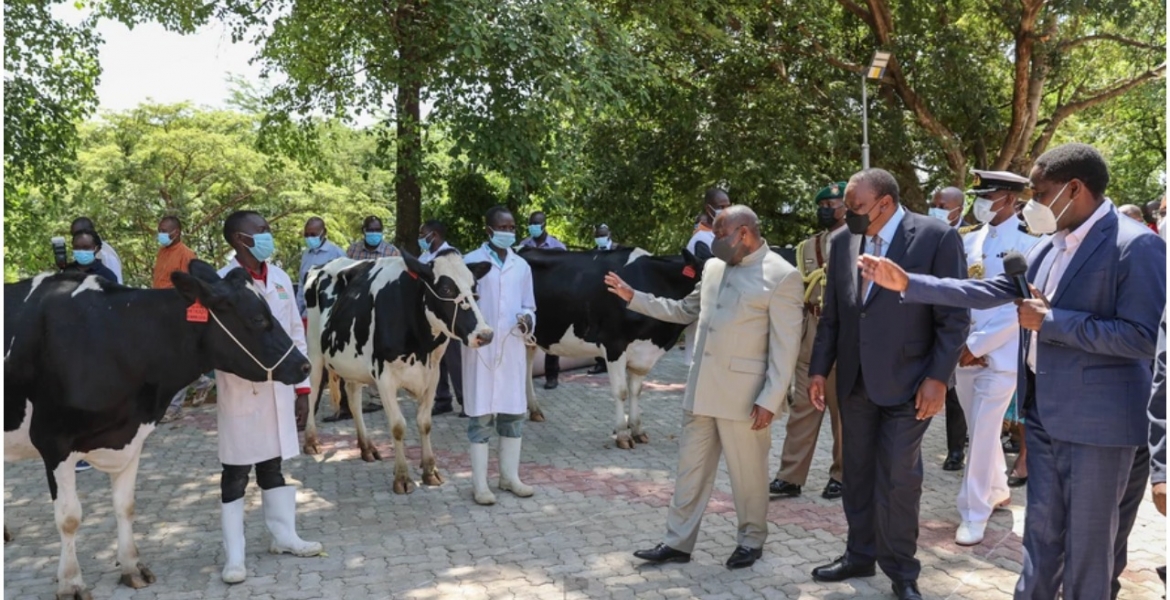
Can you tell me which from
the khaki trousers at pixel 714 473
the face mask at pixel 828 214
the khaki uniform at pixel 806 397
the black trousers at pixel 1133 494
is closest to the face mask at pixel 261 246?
the khaki trousers at pixel 714 473

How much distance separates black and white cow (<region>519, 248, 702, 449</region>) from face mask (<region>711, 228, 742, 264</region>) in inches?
139

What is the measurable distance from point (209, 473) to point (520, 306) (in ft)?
10.8

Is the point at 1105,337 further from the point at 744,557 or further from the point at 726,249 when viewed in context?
the point at 744,557

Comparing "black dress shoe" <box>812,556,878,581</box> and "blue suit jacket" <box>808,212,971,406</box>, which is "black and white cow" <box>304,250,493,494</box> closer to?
"black dress shoe" <box>812,556,878,581</box>

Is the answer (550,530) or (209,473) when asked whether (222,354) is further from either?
(209,473)

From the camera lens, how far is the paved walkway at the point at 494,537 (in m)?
5.67

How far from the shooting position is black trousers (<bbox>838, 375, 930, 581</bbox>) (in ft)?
17.1

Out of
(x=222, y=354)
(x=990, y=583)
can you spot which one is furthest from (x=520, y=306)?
(x=990, y=583)

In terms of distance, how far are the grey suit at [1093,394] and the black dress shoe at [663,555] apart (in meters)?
2.21

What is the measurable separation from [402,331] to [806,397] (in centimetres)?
314

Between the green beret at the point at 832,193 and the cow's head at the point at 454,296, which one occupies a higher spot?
the green beret at the point at 832,193

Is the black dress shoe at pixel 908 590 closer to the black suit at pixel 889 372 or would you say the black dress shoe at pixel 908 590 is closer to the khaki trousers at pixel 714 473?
the black suit at pixel 889 372

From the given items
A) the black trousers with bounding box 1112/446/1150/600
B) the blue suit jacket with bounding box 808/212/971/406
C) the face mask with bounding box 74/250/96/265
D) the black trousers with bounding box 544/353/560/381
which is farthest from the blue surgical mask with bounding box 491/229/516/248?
the black trousers with bounding box 544/353/560/381

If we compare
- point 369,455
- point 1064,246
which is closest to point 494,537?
point 369,455
